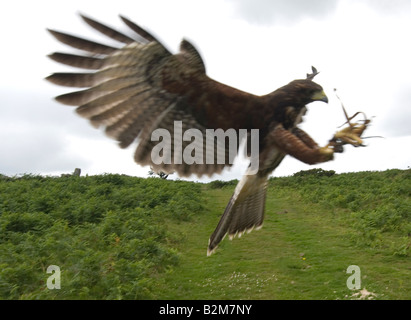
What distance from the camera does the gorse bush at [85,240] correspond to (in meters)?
6.46

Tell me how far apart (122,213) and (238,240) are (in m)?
3.40

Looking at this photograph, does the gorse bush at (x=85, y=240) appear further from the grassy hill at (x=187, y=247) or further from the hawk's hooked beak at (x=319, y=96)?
the hawk's hooked beak at (x=319, y=96)

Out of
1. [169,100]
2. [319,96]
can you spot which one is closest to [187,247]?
[169,100]

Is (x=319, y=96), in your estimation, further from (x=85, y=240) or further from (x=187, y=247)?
(x=187, y=247)

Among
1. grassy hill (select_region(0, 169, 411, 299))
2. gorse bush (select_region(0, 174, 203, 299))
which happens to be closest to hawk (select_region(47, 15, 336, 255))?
gorse bush (select_region(0, 174, 203, 299))

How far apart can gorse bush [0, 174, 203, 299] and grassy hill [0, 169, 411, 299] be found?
0.02 meters

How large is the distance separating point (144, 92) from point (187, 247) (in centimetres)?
808

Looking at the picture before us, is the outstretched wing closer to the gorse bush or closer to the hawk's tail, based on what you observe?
the hawk's tail

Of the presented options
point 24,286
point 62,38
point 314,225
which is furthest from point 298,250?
point 62,38

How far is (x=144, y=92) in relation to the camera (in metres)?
3.32

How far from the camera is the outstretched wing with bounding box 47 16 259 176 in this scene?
2855 mm

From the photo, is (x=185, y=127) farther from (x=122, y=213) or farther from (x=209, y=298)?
(x=122, y=213)

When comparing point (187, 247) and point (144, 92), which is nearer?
point (144, 92)

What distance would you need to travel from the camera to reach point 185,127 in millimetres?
3479
